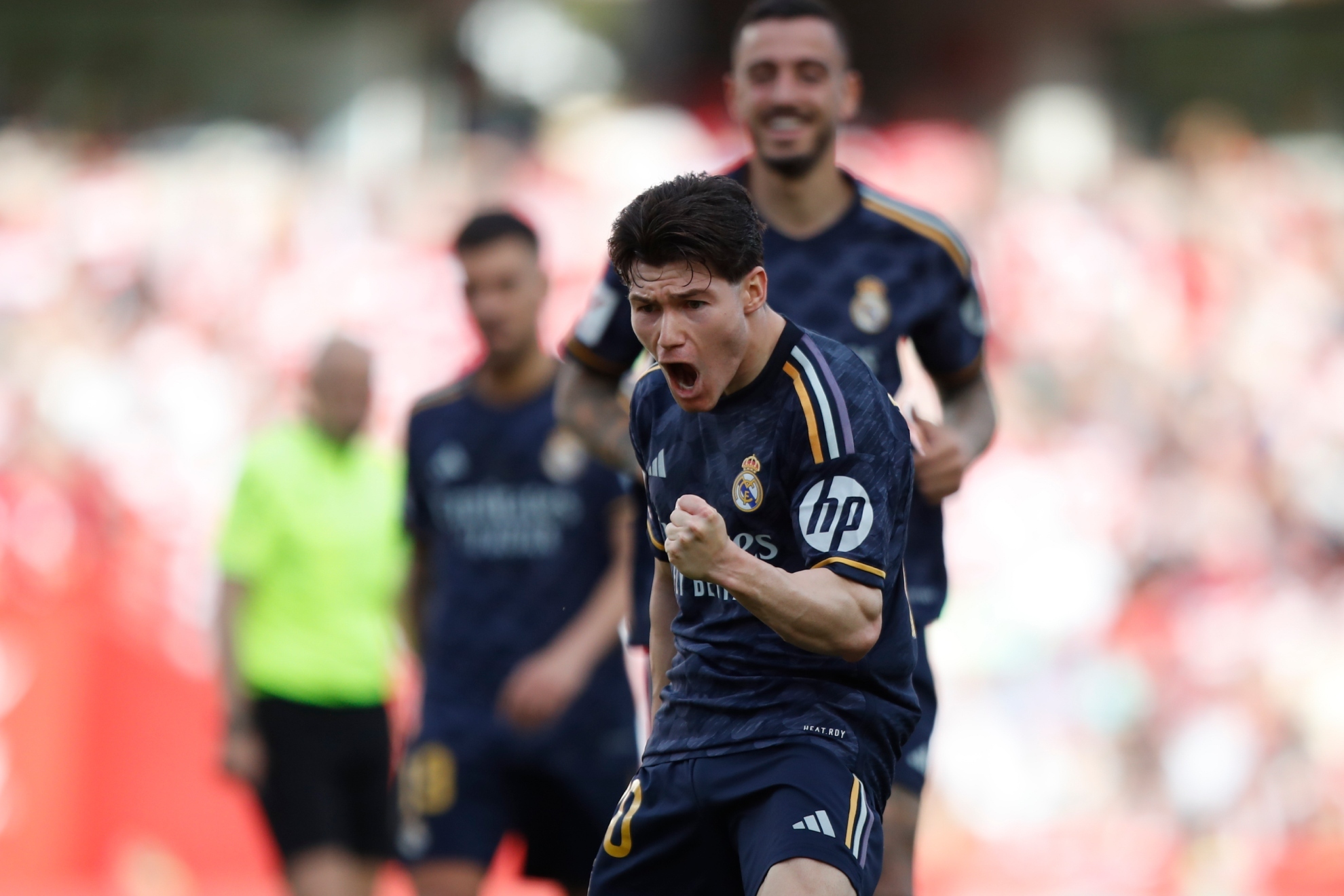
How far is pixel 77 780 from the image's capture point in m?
9.62

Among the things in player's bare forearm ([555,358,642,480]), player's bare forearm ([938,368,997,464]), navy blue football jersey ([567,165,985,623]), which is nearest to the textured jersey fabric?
player's bare forearm ([555,358,642,480])

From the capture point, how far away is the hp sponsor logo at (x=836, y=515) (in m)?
2.93

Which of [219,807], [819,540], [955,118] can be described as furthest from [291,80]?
[819,540]

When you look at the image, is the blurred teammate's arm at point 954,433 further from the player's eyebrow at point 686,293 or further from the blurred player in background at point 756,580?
the player's eyebrow at point 686,293

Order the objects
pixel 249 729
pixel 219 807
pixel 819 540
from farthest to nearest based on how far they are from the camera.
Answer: pixel 219 807 → pixel 249 729 → pixel 819 540

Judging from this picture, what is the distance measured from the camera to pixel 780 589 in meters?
2.83

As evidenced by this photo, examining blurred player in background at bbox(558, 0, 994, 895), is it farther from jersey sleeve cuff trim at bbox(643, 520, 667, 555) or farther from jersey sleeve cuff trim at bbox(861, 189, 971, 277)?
jersey sleeve cuff trim at bbox(643, 520, 667, 555)

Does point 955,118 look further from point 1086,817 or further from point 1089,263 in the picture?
point 1086,817

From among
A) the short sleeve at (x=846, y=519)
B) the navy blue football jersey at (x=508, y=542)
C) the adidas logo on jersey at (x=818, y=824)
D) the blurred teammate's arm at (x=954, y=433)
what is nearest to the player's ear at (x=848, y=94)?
the blurred teammate's arm at (x=954, y=433)

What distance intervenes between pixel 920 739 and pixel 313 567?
3.28 meters

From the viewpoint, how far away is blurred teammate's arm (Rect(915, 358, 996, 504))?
4008 mm

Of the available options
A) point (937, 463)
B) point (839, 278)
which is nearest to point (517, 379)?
point (839, 278)

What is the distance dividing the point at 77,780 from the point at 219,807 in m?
0.84

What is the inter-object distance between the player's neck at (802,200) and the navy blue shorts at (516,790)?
1942mm
